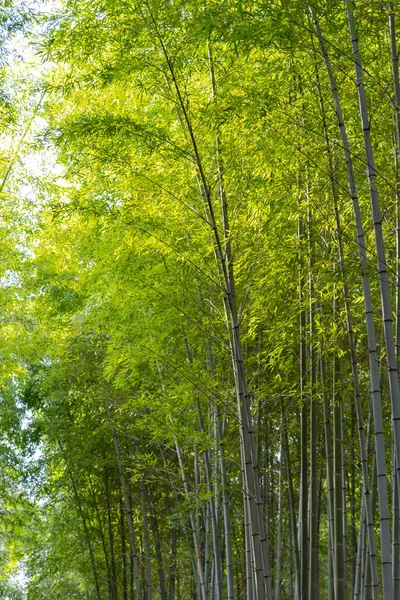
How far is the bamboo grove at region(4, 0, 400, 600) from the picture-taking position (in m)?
4.26

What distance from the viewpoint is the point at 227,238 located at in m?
4.80

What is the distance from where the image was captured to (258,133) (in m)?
4.70

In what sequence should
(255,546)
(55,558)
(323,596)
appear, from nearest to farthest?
(255,546) < (55,558) < (323,596)

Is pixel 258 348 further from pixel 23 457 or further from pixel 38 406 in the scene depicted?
pixel 23 457

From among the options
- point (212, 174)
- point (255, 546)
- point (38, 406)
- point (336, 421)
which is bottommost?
point (255, 546)

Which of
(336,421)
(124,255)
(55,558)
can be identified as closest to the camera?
(336,421)

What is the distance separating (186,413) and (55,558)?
4926 mm

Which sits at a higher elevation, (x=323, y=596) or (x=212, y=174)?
(x=212, y=174)

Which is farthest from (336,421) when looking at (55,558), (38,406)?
(55,558)

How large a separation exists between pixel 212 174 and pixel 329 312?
52.6 inches

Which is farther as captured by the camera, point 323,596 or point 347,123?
point 323,596

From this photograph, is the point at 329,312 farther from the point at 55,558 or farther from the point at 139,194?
the point at 55,558

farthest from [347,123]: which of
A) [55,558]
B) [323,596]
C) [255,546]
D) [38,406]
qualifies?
[323,596]

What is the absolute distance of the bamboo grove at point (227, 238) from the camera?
426cm
